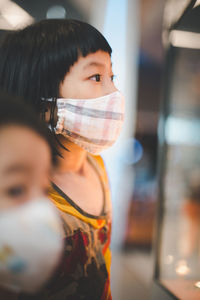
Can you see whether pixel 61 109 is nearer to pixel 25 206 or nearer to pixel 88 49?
pixel 88 49

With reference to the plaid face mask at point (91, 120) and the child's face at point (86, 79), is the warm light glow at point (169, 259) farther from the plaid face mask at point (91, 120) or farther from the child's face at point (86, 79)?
the child's face at point (86, 79)

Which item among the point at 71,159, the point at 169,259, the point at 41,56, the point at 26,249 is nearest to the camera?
the point at 26,249

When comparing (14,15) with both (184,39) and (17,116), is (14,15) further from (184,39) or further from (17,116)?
(184,39)

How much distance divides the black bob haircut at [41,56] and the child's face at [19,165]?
9.9 inches

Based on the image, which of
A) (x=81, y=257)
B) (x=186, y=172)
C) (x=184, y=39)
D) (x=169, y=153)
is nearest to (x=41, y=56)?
(x=81, y=257)

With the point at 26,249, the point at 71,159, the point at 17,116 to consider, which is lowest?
the point at 26,249

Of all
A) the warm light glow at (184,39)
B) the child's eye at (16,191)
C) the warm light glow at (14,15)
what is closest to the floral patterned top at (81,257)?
the child's eye at (16,191)

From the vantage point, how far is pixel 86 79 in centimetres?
75

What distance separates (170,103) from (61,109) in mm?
852

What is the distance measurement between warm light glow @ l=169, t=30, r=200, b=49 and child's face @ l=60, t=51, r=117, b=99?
52 cm

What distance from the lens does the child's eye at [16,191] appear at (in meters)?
0.47

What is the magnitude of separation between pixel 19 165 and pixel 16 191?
5 cm

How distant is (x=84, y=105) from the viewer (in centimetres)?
73

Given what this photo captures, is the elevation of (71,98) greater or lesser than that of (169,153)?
greater
